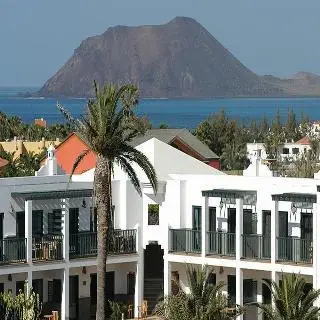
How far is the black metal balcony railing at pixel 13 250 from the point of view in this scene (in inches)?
1732

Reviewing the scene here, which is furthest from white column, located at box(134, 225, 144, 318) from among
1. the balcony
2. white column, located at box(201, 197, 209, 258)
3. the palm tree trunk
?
the palm tree trunk

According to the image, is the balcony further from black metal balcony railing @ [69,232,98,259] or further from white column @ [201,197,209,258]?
white column @ [201,197,209,258]

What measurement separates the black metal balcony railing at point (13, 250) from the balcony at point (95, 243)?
2114 mm

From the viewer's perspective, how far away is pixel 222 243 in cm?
4609

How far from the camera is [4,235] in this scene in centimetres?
4503

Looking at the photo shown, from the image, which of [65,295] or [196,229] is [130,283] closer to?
[196,229]

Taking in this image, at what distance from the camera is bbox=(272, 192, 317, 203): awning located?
43.4 m

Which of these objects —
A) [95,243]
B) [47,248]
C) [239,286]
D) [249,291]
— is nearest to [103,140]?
[47,248]

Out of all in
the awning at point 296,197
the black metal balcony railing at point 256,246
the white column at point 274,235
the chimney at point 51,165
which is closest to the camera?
the awning at point 296,197

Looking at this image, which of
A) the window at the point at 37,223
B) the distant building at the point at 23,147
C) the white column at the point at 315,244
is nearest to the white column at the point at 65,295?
the window at the point at 37,223

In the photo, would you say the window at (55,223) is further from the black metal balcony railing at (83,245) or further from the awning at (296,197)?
the awning at (296,197)

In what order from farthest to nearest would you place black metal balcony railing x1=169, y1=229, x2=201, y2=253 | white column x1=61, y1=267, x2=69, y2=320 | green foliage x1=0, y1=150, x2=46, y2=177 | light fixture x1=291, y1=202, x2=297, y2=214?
1. green foliage x1=0, y1=150, x2=46, y2=177
2. black metal balcony railing x1=169, y1=229, x2=201, y2=253
3. white column x1=61, y1=267, x2=69, y2=320
4. light fixture x1=291, y1=202, x2=297, y2=214

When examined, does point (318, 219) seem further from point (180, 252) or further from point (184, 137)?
point (184, 137)

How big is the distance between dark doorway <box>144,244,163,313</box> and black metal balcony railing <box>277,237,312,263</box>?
6.17 metres
